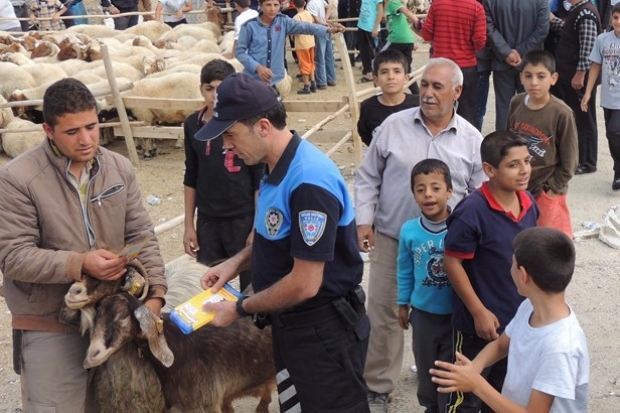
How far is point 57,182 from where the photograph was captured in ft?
11.5

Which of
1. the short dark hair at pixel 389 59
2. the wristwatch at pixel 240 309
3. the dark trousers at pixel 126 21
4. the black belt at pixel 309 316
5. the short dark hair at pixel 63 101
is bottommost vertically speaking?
the dark trousers at pixel 126 21

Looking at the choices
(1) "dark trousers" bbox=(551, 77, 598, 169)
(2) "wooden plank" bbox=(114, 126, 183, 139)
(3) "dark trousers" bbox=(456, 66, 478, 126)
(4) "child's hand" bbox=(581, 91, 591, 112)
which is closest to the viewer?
(4) "child's hand" bbox=(581, 91, 591, 112)

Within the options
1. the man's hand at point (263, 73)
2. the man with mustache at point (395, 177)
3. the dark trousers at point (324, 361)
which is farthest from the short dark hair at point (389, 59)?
the man's hand at point (263, 73)

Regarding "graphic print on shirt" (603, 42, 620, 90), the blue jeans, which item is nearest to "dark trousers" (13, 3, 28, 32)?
the blue jeans

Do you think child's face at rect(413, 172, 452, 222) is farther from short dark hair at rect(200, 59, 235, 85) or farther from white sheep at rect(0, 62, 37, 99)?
white sheep at rect(0, 62, 37, 99)

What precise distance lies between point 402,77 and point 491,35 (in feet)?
13.9

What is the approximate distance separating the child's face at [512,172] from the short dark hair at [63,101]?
6.50ft

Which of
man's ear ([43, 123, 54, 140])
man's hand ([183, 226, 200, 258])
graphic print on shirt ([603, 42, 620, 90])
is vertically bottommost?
man's hand ([183, 226, 200, 258])

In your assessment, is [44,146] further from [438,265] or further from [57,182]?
[438,265]

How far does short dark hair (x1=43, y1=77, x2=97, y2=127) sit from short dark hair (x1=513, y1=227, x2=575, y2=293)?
6.57ft

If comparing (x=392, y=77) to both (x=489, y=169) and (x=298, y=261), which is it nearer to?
(x=489, y=169)

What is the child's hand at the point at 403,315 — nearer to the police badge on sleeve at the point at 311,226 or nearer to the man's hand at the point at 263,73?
the police badge on sleeve at the point at 311,226

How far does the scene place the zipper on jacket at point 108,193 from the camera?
3612 mm

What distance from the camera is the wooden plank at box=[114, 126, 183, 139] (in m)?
10.2
